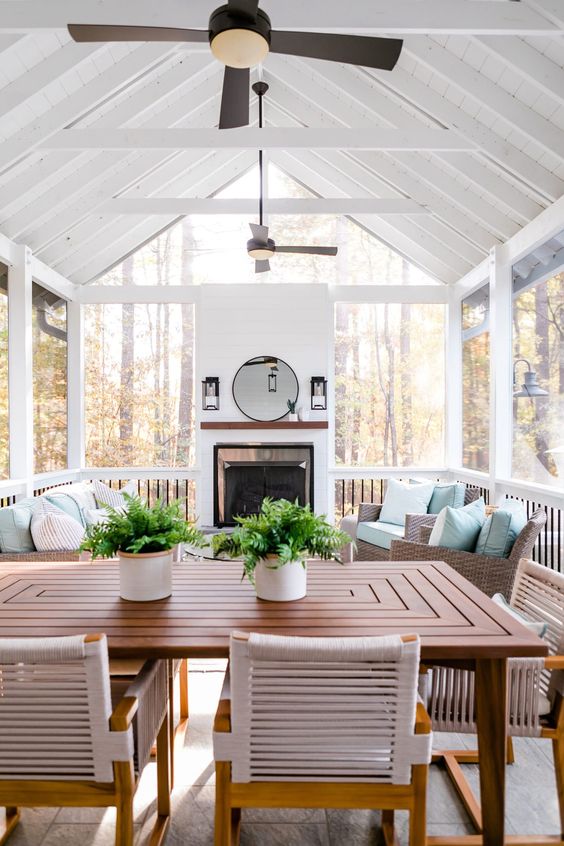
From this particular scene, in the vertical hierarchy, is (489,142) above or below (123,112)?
below

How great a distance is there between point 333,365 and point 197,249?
2226 millimetres

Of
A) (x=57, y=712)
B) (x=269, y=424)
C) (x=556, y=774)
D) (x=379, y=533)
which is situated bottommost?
(x=556, y=774)

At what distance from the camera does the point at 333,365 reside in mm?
7461

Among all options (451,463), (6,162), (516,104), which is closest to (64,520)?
(6,162)

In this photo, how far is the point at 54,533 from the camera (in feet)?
12.7

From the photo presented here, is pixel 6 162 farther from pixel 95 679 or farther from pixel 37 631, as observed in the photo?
pixel 95 679

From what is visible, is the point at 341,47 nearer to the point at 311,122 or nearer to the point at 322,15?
the point at 322,15

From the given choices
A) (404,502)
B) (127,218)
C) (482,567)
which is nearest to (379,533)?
(404,502)

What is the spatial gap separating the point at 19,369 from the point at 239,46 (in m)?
4.14

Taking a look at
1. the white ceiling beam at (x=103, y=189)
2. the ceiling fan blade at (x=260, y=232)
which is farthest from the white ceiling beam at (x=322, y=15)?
the white ceiling beam at (x=103, y=189)

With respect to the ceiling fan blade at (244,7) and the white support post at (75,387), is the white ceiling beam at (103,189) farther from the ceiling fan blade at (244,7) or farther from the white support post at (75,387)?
the ceiling fan blade at (244,7)

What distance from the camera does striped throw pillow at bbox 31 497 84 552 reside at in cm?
386

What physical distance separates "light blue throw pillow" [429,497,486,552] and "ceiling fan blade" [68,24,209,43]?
287 cm

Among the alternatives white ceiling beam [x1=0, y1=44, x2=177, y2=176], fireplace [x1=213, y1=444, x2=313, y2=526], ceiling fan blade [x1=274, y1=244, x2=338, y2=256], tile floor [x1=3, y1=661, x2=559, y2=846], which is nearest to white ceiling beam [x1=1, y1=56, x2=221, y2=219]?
white ceiling beam [x1=0, y1=44, x2=177, y2=176]
